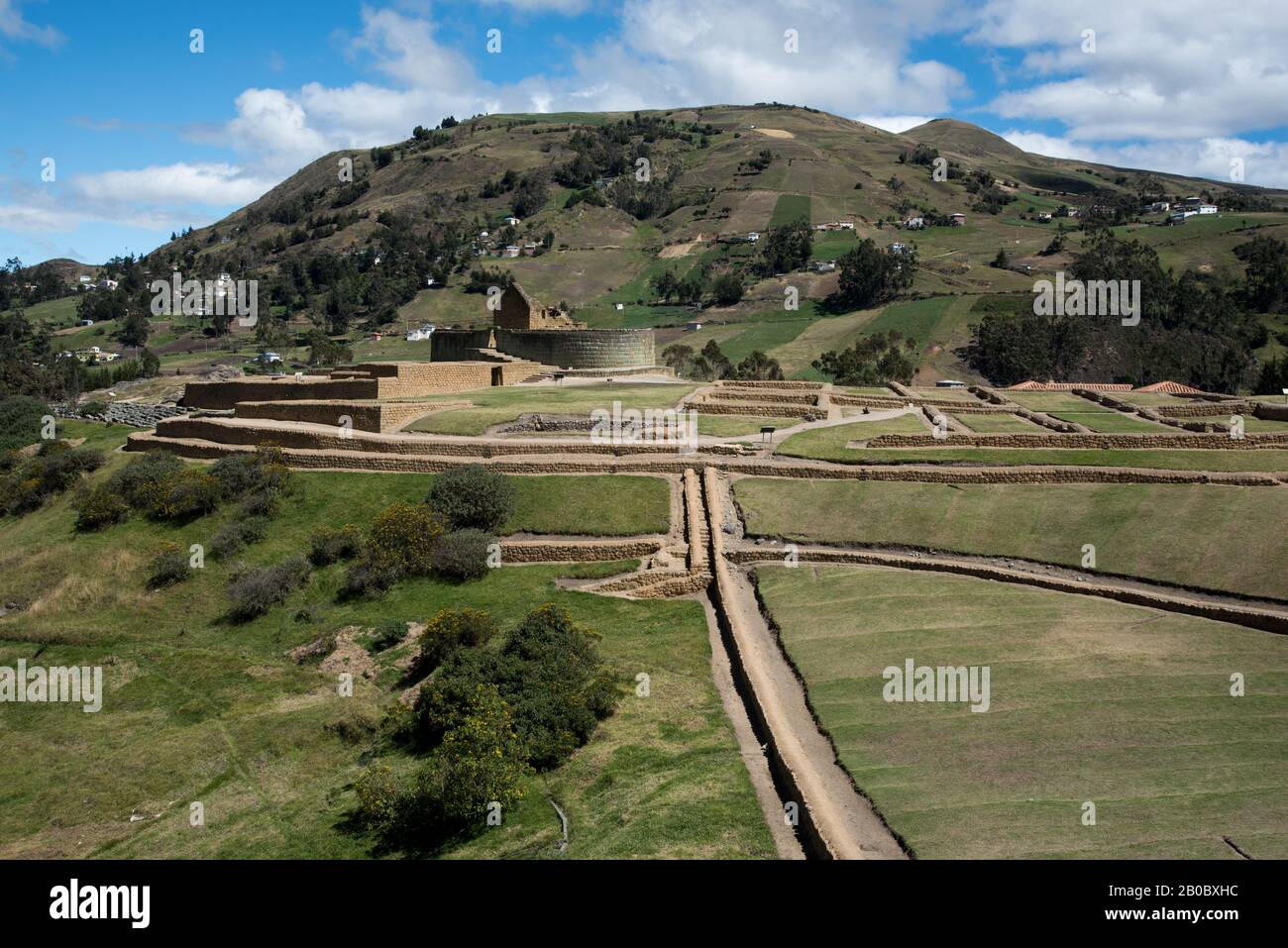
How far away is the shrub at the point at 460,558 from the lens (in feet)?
64.6

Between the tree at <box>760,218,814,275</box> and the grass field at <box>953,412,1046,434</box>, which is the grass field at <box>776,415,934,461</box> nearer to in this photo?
the grass field at <box>953,412,1046,434</box>

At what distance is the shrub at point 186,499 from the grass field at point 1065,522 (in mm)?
13859

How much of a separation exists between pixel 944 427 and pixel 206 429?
941 inches

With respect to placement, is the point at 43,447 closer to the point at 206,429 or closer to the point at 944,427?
the point at 206,429

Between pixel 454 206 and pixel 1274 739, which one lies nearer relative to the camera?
pixel 1274 739

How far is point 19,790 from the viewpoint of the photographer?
13.8 m

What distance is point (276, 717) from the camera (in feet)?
50.2

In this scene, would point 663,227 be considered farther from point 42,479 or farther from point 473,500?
point 473,500

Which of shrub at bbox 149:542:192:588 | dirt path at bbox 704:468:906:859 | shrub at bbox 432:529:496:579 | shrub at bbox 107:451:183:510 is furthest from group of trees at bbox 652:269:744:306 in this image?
dirt path at bbox 704:468:906:859

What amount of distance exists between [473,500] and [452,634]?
633 cm

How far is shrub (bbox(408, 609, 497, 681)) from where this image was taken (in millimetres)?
15773
